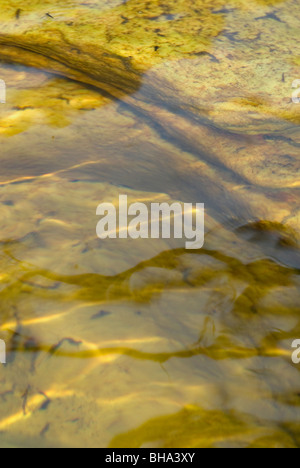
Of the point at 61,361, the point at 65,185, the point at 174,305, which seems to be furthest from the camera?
the point at 65,185

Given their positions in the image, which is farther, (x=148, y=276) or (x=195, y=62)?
(x=195, y=62)

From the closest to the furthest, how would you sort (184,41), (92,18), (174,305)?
(174,305) < (184,41) < (92,18)

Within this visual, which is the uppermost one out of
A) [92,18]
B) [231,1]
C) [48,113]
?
[231,1]

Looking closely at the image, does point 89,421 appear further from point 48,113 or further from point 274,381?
point 48,113

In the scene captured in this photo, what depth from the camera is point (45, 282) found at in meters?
1.86

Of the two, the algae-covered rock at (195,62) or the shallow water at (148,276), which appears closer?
the shallow water at (148,276)

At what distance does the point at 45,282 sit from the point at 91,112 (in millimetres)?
1575

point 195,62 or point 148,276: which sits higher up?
point 195,62

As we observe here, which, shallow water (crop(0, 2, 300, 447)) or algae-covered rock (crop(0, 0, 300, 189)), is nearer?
shallow water (crop(0, 2, 300, 447))

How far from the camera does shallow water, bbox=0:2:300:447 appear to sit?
59.1 inches

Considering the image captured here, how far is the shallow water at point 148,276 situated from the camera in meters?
1.50

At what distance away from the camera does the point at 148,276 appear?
6.38ft

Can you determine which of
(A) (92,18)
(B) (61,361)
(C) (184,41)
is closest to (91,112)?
(C) (184,41)

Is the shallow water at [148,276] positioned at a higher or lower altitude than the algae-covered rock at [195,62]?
lower
